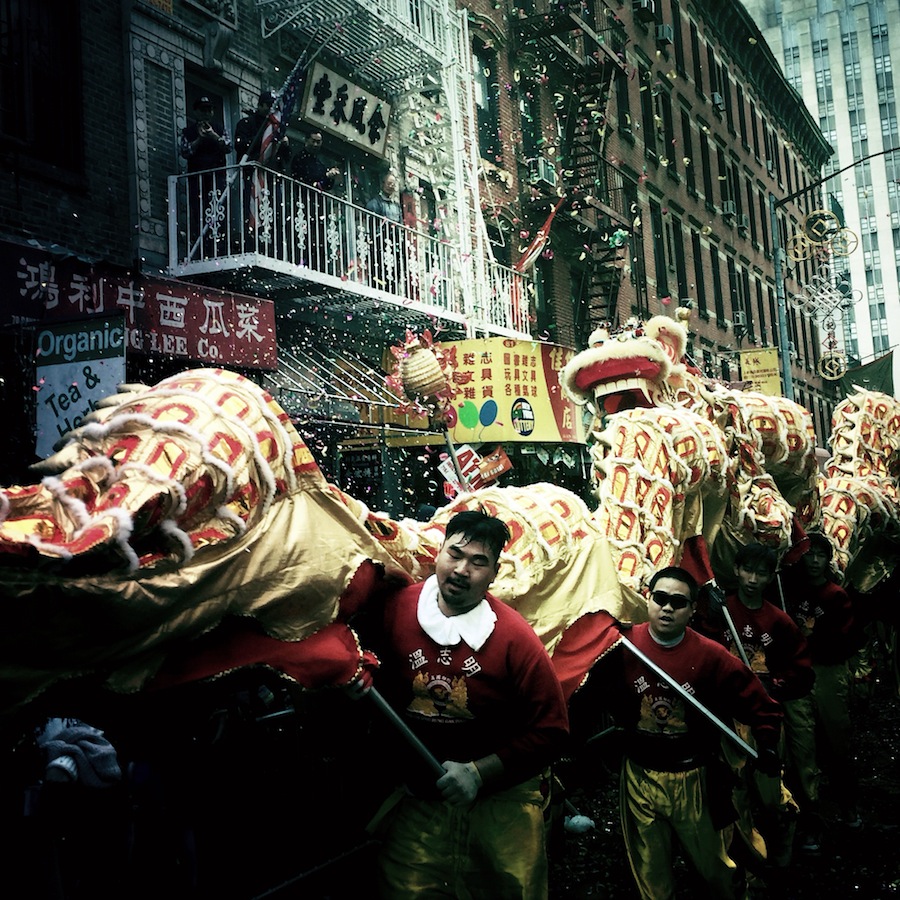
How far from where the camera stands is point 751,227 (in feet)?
108

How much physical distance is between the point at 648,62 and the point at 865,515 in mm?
17976

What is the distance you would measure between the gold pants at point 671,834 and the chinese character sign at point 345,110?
362 inches

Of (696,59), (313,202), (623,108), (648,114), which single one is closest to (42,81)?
(313,202)

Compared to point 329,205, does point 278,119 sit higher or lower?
higher

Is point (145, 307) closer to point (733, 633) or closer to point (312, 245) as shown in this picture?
point (312, 245)

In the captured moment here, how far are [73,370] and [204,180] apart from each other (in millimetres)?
4407

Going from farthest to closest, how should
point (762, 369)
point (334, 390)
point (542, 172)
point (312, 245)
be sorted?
point (762, 369) < point (542, 172) < point (312, 245) < point (334, 390)

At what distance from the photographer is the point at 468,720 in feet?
11.9

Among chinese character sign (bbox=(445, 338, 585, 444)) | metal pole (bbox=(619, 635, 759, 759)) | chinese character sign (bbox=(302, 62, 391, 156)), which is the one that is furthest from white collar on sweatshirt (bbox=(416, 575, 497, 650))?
chinese character sign (bbox=(302, 62, 391, 156))

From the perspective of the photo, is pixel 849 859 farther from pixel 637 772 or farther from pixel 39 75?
pixel 39 75

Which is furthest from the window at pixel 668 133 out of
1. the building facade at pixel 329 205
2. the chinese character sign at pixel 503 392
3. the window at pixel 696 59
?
the chinese character sign at pixel 503 392

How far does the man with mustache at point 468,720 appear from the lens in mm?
3596

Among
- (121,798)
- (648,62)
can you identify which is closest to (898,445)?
(121,798)

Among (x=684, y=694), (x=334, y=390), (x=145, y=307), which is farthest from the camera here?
(x=334, y=390)
